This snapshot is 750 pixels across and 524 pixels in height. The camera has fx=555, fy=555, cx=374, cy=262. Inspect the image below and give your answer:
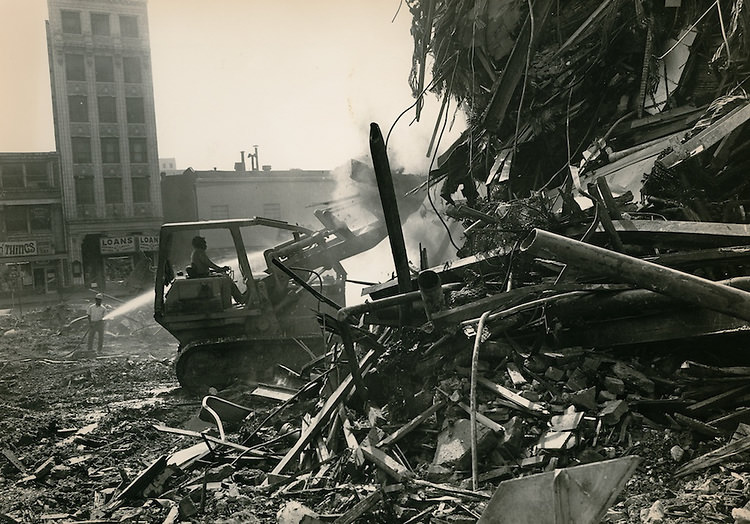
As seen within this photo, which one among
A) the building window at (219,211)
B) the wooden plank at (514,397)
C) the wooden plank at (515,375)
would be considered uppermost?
the building window at (219,211)

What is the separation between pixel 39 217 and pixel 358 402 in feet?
119

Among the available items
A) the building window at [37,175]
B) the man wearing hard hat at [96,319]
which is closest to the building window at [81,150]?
the building window at [37,175]

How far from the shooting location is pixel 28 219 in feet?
113

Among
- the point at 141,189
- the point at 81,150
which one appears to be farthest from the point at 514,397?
the point at 81,150

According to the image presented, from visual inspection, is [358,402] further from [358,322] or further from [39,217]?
[39,217]

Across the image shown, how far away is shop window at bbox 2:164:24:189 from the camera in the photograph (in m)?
33.7

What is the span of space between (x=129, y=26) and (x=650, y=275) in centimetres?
4138

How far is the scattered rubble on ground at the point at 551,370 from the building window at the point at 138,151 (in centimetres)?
3294

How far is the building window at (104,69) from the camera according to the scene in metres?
35.9

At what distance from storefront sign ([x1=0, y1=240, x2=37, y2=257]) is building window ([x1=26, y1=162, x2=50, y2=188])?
3.75m

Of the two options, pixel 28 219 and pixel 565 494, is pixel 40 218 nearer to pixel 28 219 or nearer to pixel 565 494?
pixel 28 219

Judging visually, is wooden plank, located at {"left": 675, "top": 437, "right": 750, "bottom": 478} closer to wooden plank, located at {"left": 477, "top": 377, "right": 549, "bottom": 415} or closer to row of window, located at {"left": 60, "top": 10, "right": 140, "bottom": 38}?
wooden plank, located at {"left": 477, "top": 377, "right": 549, "bottom": 415}

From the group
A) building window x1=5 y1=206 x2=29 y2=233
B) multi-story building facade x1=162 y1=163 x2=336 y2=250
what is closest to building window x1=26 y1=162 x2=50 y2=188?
building window x1=5 y1=206 x2=29 y2=233

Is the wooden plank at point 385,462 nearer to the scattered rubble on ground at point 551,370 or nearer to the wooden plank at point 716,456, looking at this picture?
the scattered rubble on ground at point 551,370
